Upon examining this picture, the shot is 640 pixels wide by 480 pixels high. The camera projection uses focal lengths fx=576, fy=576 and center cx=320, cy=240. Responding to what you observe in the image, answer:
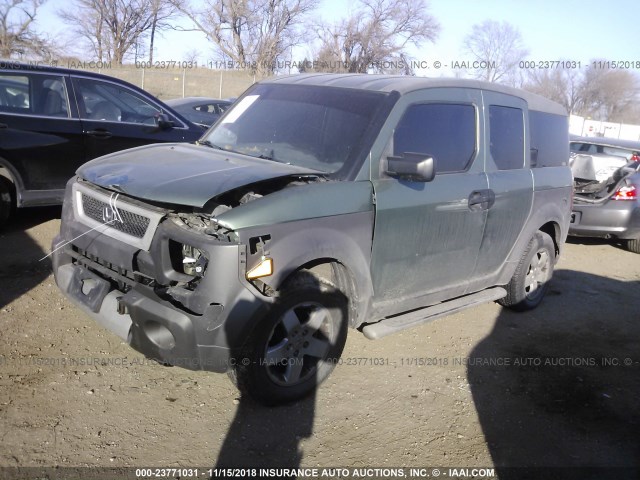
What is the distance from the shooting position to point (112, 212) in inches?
137

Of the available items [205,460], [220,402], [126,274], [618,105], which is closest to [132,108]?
[126,274]

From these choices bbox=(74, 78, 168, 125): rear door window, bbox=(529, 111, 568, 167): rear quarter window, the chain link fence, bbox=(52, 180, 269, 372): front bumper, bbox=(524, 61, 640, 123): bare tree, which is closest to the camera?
bbox=(52, 180, 269, 372): front bumper

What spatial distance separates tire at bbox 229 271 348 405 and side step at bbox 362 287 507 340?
0.26 m

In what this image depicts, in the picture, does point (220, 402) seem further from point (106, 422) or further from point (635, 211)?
point (635, 211)

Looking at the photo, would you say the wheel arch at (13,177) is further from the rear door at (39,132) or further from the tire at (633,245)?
the tire at (633,245)

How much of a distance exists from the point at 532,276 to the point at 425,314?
1823 mm

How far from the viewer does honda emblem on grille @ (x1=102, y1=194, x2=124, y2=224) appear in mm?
3438

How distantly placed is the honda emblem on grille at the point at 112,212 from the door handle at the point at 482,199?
2.48 meters

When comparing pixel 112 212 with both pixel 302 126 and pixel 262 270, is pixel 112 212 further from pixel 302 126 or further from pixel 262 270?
pixel 302 126

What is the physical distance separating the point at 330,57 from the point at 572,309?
29.2 m

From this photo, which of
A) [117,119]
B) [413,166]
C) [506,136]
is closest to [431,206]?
[413,166]

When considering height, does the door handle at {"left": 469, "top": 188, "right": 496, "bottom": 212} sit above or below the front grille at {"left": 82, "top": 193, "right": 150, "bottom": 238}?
above

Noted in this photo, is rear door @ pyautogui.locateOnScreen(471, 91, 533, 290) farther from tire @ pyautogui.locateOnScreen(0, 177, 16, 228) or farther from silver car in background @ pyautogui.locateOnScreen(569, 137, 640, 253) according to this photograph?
tire @ pyautogui.locateOnScreen(0, 177, 16, 228)

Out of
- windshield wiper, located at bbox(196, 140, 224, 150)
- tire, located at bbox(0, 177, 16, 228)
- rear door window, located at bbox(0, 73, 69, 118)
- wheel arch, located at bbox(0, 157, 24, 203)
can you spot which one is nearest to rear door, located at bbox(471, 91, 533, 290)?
windshield wiper, located at bbox(196, 140, 224, 150)
